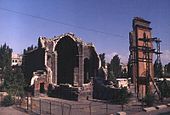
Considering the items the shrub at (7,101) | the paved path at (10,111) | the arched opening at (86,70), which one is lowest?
the paved path at (10,111)

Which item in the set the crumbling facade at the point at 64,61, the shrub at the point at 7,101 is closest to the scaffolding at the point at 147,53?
the crumbling facade at the point at 64,61

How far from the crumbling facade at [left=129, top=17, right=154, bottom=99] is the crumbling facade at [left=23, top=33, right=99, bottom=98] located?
7.58 meters

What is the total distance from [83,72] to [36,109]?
888 inches

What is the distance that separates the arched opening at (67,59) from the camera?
1928 inches

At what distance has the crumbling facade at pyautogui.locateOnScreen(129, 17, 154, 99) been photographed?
4281 cm

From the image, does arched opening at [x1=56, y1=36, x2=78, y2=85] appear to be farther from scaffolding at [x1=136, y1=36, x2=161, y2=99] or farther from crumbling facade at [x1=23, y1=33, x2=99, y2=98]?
scaffolding at [x1=136, y1=36, x2=161, y2=99]

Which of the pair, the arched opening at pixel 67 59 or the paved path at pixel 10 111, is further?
the arched opening at pixel 67 59

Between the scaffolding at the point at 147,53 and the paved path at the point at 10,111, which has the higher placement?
the scaffolding at the point at 147,53

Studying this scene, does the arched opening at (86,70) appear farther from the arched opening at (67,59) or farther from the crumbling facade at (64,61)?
the arched opening at (67,59)

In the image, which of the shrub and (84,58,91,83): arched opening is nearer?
the shrub

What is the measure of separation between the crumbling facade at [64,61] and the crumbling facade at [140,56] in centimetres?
758

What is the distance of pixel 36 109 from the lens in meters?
26.4

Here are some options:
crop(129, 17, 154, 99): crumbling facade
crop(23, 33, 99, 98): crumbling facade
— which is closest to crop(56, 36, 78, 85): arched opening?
crop(23, 33, 99, 98): crumbling facade

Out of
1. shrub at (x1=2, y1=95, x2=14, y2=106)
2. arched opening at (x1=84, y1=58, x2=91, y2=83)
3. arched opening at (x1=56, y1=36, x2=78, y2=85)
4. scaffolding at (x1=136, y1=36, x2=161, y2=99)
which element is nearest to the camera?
shrub at (x1=2, y1=95, x2=14, y2=106)
